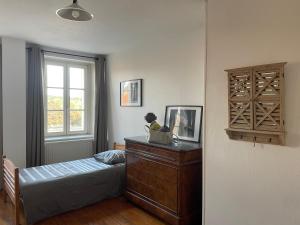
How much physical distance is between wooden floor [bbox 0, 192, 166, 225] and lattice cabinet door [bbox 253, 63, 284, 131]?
68.1 inches

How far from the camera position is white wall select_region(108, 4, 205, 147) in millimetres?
3091

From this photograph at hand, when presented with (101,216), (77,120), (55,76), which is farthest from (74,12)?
(77,120)

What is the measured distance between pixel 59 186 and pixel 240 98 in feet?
7.74

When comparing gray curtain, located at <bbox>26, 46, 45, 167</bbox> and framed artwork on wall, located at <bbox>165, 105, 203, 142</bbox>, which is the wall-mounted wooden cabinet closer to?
framed artwork on wall, located at <bbox>165, 105, 203, 142</bbox>

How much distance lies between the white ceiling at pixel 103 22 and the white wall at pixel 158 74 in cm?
14

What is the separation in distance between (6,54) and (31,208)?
226 cm

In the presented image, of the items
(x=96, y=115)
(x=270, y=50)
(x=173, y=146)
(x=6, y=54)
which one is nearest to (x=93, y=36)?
(x=6, y=54)

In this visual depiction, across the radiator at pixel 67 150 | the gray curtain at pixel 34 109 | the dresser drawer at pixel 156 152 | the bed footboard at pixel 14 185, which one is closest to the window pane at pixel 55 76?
the gray curtain at pixel 34 109

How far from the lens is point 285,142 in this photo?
169 cm

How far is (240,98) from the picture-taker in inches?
75.4

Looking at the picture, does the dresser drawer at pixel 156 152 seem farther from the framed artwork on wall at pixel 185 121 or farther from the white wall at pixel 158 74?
the white wall at pixel 158 74

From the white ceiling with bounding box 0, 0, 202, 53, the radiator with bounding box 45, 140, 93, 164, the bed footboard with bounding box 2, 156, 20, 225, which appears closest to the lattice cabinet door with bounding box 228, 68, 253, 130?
the white ceiling with bounding box 0, 0, 202, 53

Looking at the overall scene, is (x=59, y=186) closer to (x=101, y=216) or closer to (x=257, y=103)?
(x=101, y=216)

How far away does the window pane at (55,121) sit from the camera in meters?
4.44
